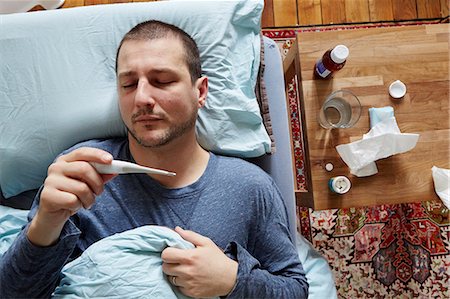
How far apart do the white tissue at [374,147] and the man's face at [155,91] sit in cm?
47

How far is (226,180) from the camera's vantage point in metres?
1.07

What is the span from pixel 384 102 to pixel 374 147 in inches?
5.8

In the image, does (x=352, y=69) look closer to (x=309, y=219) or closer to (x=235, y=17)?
(x=235, y=17)

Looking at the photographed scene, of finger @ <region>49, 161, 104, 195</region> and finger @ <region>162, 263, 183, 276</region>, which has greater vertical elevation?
finger @ <region>49, 161, 104, 195</region>

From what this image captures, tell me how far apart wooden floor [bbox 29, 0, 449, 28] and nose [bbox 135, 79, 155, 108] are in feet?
3.00

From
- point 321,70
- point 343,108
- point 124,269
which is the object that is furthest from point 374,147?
point 124,269

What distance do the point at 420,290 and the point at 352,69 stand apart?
91 cm

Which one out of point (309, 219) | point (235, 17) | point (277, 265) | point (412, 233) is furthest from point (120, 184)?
point (412, 233)

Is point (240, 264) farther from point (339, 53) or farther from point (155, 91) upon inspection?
point (339, 53)

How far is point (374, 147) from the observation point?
120cm

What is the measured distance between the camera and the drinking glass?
Answer: 4.02 ft

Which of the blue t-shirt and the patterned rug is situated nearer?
the blue t-shirt

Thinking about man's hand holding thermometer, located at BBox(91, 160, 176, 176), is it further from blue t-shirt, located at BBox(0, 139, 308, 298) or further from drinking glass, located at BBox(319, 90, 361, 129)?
drinking glass, located at BBox(319, 90, 361, 129)

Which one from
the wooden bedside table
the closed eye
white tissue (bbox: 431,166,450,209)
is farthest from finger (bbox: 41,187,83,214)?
white tissue (bbox: 431,166,450,209)
